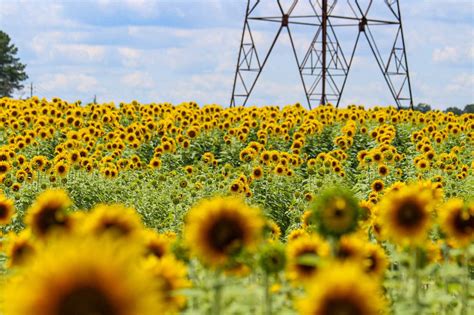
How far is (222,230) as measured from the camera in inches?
114

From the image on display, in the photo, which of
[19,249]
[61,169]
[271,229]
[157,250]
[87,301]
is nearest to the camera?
[87,301]

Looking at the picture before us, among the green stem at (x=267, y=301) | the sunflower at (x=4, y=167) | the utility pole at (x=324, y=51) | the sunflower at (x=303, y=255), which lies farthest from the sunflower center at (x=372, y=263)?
the utility pole at (x=324, y=51)

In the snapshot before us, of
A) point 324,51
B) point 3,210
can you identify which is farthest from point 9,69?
point 3,210

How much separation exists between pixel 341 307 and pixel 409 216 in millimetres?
1175

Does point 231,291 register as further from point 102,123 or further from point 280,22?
point 280,22

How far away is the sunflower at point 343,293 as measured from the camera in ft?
6.96

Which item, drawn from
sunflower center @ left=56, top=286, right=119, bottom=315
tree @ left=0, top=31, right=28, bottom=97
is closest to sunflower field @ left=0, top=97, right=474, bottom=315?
sunflower center @ left=56, top=286, right=119, bottom=315

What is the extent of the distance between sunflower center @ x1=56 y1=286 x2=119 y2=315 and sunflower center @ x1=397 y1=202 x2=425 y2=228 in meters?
1.62

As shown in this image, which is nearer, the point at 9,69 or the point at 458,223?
the point at 458,223

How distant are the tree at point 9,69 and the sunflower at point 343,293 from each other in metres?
71.2

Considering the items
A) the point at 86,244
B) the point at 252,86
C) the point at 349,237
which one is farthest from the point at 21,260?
the point at 252,86

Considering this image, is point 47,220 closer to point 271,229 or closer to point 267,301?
point 267,301

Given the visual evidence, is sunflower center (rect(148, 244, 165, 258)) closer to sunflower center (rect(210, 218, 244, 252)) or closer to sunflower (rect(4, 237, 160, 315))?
sunflower center (rect(210, 218, 244, 252))

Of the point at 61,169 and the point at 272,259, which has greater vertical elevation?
the point at 61,169
